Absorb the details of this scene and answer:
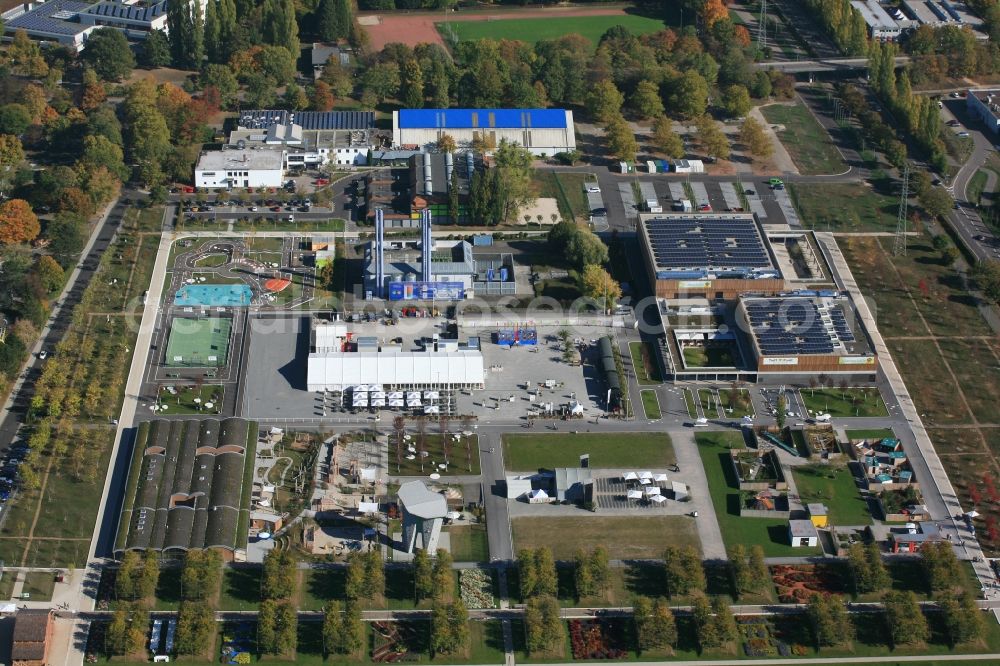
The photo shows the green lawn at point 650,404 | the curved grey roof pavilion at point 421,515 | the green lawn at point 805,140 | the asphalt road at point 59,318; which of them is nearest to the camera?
the curved grey roof pavilion at point 421,515

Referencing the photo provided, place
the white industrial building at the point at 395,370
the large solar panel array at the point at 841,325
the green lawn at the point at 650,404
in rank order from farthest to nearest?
the large solar panel array at the point at 841,325 < the white industrial building at the point at 395,370 < the green lawn at the point at 650,404

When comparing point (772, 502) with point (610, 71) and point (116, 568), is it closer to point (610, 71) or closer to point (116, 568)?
point (116, 568)

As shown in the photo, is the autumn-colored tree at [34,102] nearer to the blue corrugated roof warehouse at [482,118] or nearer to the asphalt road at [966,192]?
the blue corrugated roof warehouse at [482,118]

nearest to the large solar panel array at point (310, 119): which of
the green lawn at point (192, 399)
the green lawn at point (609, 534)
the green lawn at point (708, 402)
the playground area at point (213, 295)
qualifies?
the playground area at point (213, 295)

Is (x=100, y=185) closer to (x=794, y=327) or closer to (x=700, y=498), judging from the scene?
(x=794, y=327)

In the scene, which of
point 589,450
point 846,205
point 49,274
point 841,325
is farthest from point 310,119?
point 841,325

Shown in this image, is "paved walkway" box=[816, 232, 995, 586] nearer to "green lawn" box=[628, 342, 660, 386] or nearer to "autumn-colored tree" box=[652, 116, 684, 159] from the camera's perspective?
"green lawn" box=[628, 342, 660, 386]

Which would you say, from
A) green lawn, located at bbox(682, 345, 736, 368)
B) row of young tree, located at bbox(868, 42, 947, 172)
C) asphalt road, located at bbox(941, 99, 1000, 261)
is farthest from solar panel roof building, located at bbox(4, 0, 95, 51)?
asphalt road, located at bbox(941, 99, 1000, 261)
